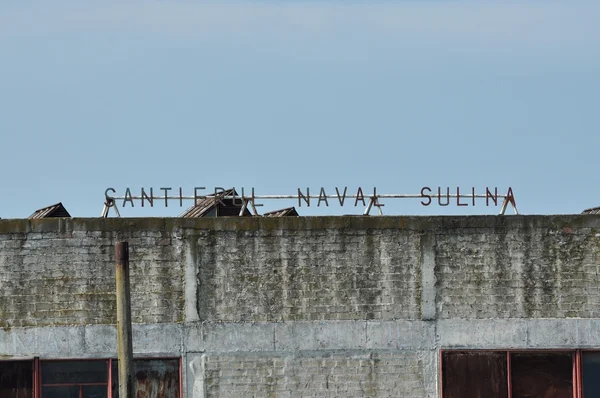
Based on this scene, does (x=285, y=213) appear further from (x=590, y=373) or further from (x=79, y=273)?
(x=590, y=373)

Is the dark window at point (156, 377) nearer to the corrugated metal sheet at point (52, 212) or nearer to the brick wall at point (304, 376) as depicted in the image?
the brick wall at point (304, 376)

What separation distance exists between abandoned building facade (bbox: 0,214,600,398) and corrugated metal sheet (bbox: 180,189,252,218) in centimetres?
112

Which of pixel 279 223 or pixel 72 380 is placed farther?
pixel 279 223

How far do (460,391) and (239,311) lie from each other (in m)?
4.77

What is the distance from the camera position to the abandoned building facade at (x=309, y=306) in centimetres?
2409

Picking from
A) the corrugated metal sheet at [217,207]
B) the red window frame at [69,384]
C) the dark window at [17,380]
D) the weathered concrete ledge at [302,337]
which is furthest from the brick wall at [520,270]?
the dark window at [17,380]

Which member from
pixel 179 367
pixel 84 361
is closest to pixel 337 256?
pixel 179 367

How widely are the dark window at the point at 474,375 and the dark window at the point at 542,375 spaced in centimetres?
31

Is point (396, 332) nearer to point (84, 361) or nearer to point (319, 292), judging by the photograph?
point (319, 292)

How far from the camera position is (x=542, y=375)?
2431 cm

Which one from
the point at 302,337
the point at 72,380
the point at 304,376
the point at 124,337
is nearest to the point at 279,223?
the point at 302,337

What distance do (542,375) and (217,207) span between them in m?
7.65

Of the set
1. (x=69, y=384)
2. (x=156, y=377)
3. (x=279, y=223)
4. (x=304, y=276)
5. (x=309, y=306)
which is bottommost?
(x=69, y=384)

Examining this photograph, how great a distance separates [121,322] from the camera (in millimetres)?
20844
